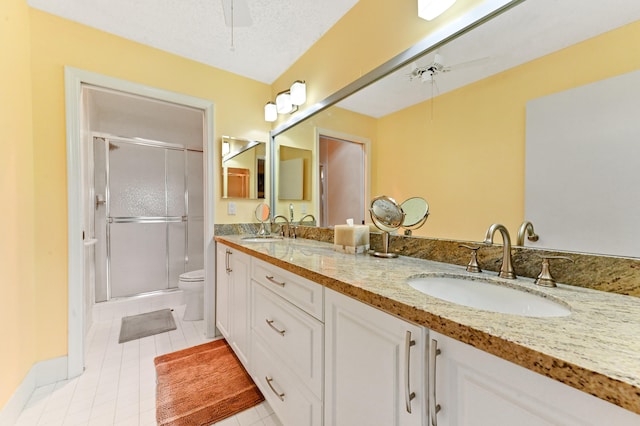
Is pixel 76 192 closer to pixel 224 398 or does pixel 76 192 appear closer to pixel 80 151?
pixel 80 151

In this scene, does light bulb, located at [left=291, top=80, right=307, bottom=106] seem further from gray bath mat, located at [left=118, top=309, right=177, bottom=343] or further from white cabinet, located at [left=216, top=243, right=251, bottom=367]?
gray bath mat, located at [left=118, top=309, right=177, bottom=343]

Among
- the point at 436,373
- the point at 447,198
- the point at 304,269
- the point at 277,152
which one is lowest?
the point at 436,373

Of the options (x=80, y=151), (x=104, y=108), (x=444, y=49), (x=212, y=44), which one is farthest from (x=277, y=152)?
(x=104, y=108)

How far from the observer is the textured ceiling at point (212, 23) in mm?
1556

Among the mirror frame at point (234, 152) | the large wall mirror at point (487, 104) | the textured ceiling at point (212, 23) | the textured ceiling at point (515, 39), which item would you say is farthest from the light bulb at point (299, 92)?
the textured ceiling at point (515, 39)

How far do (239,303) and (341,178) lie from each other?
3.39 feet

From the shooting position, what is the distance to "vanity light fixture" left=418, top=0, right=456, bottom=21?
106cm

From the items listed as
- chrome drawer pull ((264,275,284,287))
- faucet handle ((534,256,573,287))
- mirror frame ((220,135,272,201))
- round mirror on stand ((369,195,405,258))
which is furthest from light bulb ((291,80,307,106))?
faucet handle ((534,256,573,287))

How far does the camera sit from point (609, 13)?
0.72m

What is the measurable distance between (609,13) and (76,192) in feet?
8.58

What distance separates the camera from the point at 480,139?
99cm

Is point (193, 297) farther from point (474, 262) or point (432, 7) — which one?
point (432, 7)

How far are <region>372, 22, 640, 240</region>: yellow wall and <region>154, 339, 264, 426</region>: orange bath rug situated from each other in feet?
4.56

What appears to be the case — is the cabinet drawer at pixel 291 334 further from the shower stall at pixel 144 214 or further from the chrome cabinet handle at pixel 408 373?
the shower stall at pixel 144 214
